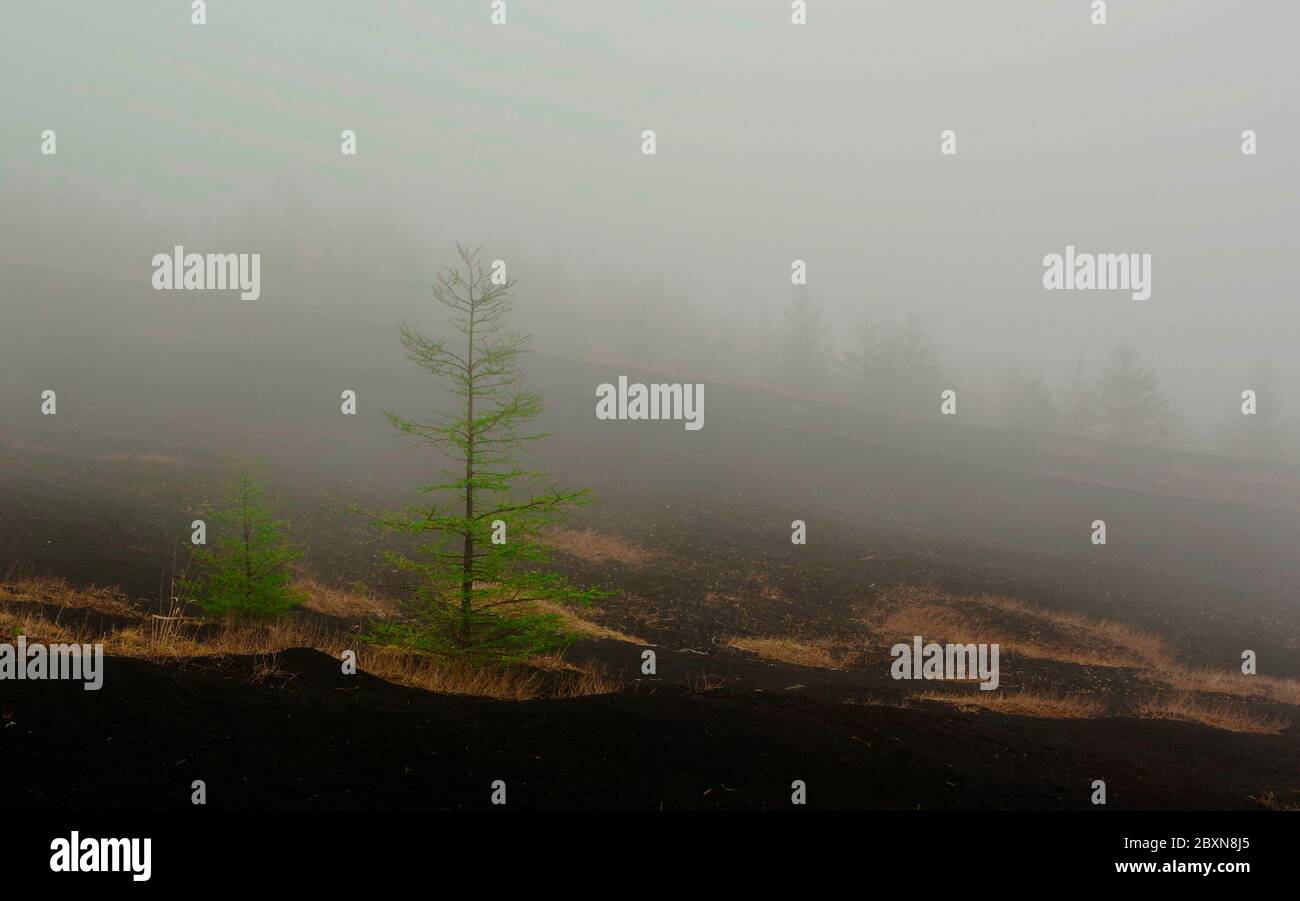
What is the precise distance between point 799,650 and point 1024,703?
5.16 metres

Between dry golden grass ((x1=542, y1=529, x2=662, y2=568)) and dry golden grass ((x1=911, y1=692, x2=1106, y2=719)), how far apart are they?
11914 millimetres

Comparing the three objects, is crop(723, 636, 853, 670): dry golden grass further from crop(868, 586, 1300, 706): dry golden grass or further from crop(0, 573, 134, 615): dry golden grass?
crop(0, 573, 134, 615): dry golden grass

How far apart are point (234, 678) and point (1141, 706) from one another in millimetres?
16682

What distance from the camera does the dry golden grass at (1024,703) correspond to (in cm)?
1373

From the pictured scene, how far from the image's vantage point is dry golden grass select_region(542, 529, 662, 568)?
82.5 feet

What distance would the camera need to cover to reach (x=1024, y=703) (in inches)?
563

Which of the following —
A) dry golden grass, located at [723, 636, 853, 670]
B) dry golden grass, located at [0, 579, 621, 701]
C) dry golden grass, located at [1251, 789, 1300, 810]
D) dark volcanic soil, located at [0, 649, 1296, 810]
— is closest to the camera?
dark volcanic soil, located at [0, 649, 1296, 810]

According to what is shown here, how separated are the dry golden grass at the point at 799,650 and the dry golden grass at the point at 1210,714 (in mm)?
6063

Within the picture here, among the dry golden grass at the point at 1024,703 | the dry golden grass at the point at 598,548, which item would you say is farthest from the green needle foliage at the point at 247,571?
the dry golden grass at the point at 598,548

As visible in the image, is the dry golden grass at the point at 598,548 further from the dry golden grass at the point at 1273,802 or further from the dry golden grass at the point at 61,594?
the dry golden grass at the point at 1273,802

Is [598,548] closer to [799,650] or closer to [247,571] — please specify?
[799,650]

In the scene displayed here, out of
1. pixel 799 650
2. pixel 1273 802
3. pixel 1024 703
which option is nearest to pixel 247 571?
pixel 799 650

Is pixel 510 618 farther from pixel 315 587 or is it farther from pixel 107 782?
pixel 315 587

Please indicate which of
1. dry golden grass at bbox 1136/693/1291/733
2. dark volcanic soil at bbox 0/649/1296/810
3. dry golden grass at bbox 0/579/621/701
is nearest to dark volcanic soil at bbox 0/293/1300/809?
dark volcanic soil at bbox 0/649/1296/810
